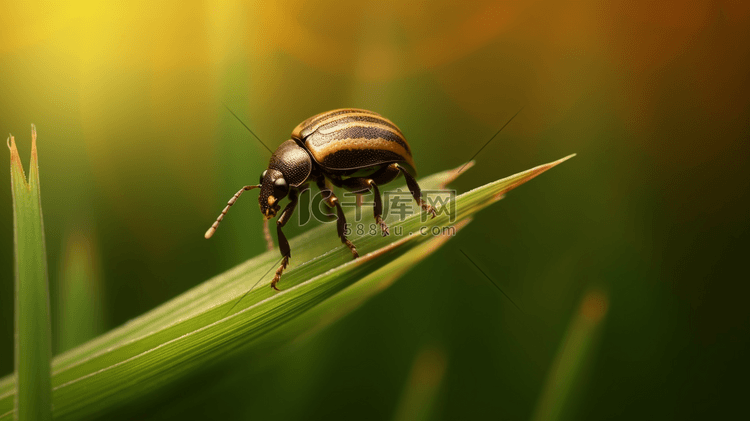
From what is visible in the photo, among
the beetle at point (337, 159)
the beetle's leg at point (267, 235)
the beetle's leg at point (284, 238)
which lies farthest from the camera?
the beetle's leg at point (267, 235)

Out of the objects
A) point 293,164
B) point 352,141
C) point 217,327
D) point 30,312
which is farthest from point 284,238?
point 30,312

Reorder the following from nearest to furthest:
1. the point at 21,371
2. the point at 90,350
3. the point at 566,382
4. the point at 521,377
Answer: the point at 21,371
the point at 90,350
the point at 566,382
the point at 521,377

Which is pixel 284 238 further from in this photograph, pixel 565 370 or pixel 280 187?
pixel 565 370

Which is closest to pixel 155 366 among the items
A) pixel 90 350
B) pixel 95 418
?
pixel 95 418

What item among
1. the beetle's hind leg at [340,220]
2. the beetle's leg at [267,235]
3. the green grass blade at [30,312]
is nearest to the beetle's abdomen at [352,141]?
the beetle's hind leg at [340,220]

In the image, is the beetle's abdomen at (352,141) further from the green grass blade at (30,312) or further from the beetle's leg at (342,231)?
the green grass blade at (30,312)

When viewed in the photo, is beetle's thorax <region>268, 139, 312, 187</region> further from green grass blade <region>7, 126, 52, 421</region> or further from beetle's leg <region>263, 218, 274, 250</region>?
green grass blade <region>7, 126, 52, 421</region>

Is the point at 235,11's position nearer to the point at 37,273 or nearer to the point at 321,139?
the point at 321,139
